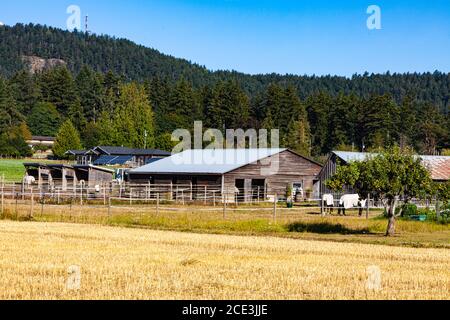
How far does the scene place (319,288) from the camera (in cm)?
1586

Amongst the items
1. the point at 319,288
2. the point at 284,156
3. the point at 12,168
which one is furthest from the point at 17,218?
the point at 12,168

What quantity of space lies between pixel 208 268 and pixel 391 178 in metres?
15.4

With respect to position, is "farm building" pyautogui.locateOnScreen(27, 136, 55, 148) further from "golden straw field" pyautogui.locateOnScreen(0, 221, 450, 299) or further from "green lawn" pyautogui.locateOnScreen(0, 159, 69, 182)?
"golden straw field" pyautogui.locateOnScreen(0, 221, 450, 299)

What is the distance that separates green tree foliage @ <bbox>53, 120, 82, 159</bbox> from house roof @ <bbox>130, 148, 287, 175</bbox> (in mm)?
56456

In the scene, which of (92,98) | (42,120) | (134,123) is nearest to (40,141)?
(42,120)

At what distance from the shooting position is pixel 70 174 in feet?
233

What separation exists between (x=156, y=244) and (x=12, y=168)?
8115 centimetres

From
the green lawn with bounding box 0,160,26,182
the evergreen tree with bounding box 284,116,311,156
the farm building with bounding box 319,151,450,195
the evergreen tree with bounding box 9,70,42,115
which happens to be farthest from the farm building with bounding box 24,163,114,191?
the evergreen tree with bounding box 9,70,42,115

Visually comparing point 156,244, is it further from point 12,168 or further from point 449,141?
point 449,141

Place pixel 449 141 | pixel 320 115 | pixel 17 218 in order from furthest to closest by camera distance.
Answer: pixel 320 115 < pixel 449 141 < pixel 17 218

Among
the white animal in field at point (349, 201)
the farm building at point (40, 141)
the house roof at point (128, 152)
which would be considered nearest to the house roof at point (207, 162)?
the white animal in field at point (349, 201)

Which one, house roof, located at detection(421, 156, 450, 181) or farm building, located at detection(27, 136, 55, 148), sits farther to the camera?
farm building, located at detection(27, 136, 55, 148)

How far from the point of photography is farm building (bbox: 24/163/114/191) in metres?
69.2
